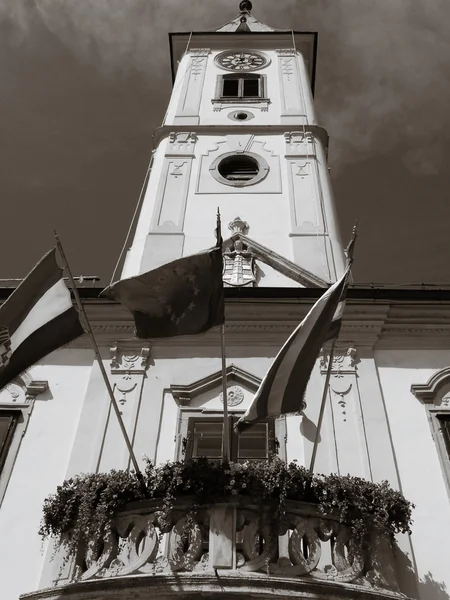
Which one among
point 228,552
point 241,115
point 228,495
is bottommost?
point 228,552

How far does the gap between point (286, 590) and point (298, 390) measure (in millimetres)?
2418

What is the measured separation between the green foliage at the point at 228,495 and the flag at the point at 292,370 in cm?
64

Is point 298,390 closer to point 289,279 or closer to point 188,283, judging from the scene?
point 188,283

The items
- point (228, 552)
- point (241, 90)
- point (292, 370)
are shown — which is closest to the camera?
point (228, 552)

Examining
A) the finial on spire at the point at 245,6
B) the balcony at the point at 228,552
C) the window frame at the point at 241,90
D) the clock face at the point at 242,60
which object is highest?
the finial on spire at the point at 245,6

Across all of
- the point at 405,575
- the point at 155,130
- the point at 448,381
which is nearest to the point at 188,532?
the point at 405,575

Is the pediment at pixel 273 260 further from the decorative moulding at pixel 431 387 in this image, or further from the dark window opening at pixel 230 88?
the dark window opening at pixel 230 88

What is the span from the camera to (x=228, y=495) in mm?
8320

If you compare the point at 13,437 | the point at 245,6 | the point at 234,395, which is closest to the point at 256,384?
the point at 234,395

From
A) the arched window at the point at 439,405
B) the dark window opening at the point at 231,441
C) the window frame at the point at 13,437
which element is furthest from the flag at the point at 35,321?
the arched window at the point at 439,405

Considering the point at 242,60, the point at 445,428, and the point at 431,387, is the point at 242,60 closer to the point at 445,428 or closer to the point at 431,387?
the point at 431,387

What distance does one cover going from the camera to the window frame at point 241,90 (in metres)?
21.6

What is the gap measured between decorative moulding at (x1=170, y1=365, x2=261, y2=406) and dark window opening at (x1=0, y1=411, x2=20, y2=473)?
2.48 m

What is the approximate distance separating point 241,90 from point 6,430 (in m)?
15.1
